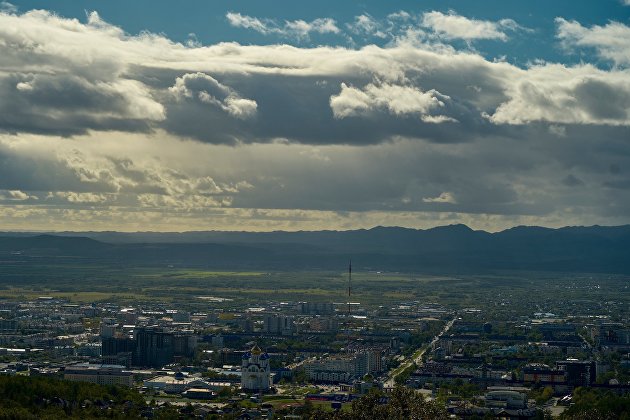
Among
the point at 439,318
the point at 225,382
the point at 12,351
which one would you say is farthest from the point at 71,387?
the point at 439,318

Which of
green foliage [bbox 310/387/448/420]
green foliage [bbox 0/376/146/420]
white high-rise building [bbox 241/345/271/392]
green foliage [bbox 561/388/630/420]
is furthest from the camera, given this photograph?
white high-rise building [bbox 241/345/271/392]

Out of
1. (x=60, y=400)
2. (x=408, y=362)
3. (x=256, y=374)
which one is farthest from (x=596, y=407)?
(x=408, y=362)

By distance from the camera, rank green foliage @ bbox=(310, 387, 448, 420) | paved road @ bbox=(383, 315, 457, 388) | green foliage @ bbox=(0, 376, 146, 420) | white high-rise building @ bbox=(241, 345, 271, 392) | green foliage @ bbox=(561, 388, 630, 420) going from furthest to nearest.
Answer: paved road @ bbox=(383, 315, 457, 388)
white high-rise building @ bbox=(241, 345, 271, 392)
green foliage @ bbox=(0, 376, 146, 420)
green foliage @ bbox=(561, 388, 630, 420)
green foliage @ bbox=(310, 387, 448, 420)

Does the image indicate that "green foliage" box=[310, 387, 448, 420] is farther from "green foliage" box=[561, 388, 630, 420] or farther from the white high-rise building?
the white high-rise building

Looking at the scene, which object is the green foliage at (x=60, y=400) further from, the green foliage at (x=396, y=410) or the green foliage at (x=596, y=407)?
the green foliage at (x=596, y=407)

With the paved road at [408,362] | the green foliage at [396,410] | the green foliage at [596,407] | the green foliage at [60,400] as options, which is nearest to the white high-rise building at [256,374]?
the paved road at [408,362]

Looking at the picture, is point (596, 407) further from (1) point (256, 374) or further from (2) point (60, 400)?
(2) point (60, 400)

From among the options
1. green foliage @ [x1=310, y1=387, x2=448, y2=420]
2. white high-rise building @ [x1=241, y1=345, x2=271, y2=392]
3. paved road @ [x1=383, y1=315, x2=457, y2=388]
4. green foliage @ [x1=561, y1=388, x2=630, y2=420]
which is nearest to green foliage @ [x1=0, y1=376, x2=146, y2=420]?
white high-rise building @ [x1=241, y1=345, x2=271, y2=392]

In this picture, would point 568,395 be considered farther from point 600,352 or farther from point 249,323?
point 249,323
